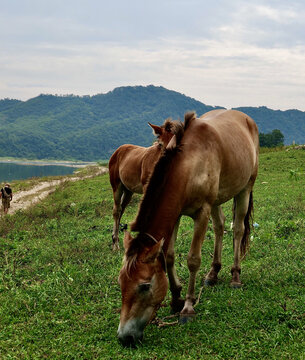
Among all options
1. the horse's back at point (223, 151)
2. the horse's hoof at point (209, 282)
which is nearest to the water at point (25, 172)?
the horse's back at point (223, 151)

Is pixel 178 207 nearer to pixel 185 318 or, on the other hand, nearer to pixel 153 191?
pixel 153 191

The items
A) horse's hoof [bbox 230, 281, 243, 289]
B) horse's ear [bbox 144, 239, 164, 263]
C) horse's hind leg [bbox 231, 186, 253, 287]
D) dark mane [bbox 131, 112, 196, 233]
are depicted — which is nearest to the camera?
horse's ear [bbox 144, 239, 164, 263]

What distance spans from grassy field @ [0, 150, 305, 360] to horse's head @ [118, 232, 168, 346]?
0.99ft

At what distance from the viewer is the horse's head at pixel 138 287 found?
3.87 meters

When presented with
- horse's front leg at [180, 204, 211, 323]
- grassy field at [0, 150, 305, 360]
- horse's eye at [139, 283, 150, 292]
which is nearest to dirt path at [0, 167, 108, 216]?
grassy field at [0, 150, 305, 360]

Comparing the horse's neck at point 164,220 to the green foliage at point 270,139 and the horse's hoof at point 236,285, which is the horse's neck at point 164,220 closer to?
the horse's hoof at point 236,285

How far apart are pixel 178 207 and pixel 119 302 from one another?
6.55 ft

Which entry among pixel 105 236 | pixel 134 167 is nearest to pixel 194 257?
pixel 134 167

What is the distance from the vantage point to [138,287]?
387cm

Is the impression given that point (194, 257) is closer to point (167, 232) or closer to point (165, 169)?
point (167, 232)

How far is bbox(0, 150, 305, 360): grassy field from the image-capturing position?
411 centimetres

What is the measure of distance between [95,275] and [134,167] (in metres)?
3.16

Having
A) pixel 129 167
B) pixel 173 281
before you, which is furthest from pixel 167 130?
pixel 129 167

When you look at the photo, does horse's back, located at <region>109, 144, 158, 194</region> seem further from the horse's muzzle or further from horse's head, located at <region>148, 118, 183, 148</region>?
the horse's muzzle
